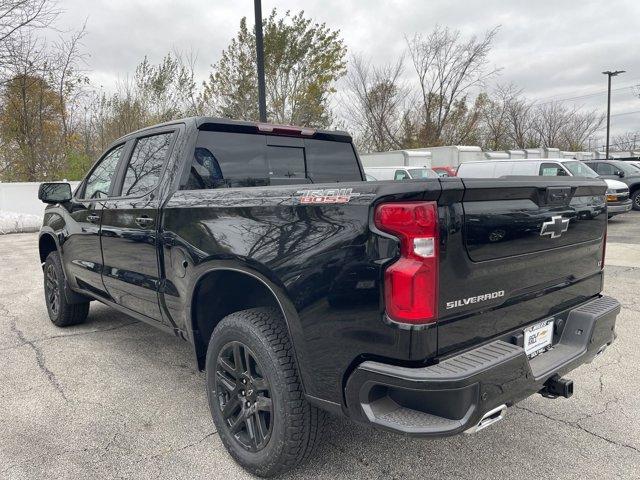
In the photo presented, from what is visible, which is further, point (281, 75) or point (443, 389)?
point (281, 75)

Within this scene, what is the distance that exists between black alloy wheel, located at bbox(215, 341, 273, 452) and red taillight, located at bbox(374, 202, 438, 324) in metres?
0.90

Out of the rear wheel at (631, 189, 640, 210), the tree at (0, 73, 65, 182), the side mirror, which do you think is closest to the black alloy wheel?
the side mirror

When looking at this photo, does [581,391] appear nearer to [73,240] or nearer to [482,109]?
[73,240]

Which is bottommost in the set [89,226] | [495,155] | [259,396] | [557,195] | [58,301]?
[58,301]

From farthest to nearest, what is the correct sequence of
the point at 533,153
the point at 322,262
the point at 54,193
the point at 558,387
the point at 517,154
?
the point at 533,153 → the point at 517,154 → the point at 54,193 → the point at 558,387 → the point at 322,262

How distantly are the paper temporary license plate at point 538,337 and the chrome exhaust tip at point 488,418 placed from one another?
1.37ft

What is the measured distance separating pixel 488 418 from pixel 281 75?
63.8 ft

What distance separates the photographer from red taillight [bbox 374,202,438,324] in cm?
185

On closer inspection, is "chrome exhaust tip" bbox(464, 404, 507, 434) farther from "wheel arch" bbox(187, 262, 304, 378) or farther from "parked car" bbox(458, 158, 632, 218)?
"parked car" bbox(458, 158, 632, 218)

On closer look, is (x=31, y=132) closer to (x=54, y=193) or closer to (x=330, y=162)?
(x=54, y=193)

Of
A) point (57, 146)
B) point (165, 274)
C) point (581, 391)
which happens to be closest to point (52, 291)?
point (165, 274)

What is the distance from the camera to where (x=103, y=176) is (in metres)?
4.20

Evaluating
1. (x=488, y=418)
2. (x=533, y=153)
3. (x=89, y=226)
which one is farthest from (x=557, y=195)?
(x=533, y=153)

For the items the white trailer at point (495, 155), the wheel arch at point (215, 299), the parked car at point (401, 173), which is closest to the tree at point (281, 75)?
the parked car at point (401, 173)
